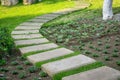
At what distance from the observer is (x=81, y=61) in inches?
200

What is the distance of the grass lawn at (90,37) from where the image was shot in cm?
538

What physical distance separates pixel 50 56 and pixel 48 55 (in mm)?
105

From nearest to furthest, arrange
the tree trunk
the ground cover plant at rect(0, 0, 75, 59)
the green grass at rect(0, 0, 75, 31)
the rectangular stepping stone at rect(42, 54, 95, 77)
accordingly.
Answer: the rectangular stepping stone at rect(42, 54, 95, 77), the ground cover plant at rect(0, 0, 75, 59), the green grass at rect(0, 0, 75, 31), the tree trunk

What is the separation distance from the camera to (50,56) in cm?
555

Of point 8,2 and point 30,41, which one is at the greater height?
point 8,2

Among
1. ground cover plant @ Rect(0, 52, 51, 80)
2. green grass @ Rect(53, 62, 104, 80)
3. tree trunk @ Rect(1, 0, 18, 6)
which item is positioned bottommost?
ground cover plant @ Rect(0, 52, 51, 80)

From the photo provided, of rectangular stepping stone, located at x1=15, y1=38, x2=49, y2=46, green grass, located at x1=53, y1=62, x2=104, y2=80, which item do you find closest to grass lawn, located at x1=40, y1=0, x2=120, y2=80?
green grass, located at x1=53, y1=62, x2=104, y2=80

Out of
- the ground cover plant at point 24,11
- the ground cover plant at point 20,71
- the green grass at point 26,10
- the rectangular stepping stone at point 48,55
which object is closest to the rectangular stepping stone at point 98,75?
the ground cover plant at point 20,71

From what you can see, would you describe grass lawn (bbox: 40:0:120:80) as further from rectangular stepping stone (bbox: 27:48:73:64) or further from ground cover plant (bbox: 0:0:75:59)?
ground cover plant (bbox: 0:0:75:59)

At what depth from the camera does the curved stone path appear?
4367mm

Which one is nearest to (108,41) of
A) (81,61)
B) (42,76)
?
(81,61)

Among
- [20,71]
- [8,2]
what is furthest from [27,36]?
[8,2]

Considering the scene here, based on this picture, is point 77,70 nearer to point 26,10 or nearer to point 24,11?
point 24,11

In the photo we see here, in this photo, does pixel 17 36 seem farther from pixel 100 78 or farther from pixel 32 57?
pixel 100 78
